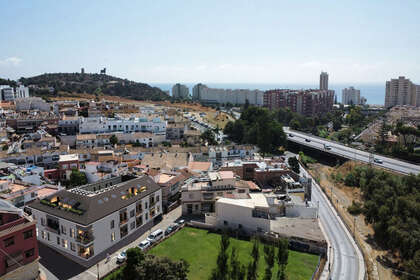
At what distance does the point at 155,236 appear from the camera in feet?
75.4

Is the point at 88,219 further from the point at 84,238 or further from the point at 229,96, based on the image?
the point at 229,96

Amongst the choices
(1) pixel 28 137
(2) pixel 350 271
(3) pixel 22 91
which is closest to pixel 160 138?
(1) pixel 28 137

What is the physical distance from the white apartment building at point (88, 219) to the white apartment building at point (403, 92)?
336 ft

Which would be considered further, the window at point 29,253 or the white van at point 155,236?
the white van at point 155,236

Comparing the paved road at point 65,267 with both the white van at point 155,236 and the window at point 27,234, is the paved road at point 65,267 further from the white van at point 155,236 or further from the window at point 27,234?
the window at point 27,234

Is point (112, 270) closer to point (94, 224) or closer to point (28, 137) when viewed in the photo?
point (94, 224)

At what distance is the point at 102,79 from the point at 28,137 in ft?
304

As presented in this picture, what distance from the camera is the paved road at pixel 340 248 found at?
20766 mm

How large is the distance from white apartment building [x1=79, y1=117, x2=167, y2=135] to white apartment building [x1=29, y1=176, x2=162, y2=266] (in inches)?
1149

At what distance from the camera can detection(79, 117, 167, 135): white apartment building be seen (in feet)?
168

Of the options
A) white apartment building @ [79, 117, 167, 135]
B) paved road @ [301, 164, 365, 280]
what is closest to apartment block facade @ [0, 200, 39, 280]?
paved road @ [301, 164, 365, 280]

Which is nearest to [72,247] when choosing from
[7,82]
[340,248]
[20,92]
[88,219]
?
[88,219]

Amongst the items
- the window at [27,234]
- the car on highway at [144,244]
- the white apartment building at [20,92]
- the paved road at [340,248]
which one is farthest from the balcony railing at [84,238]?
the white apartment building at [20,92]

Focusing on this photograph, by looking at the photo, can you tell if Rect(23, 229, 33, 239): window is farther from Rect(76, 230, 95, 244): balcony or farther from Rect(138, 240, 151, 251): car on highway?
Rect(138, 240, 151, 251): car on highway
